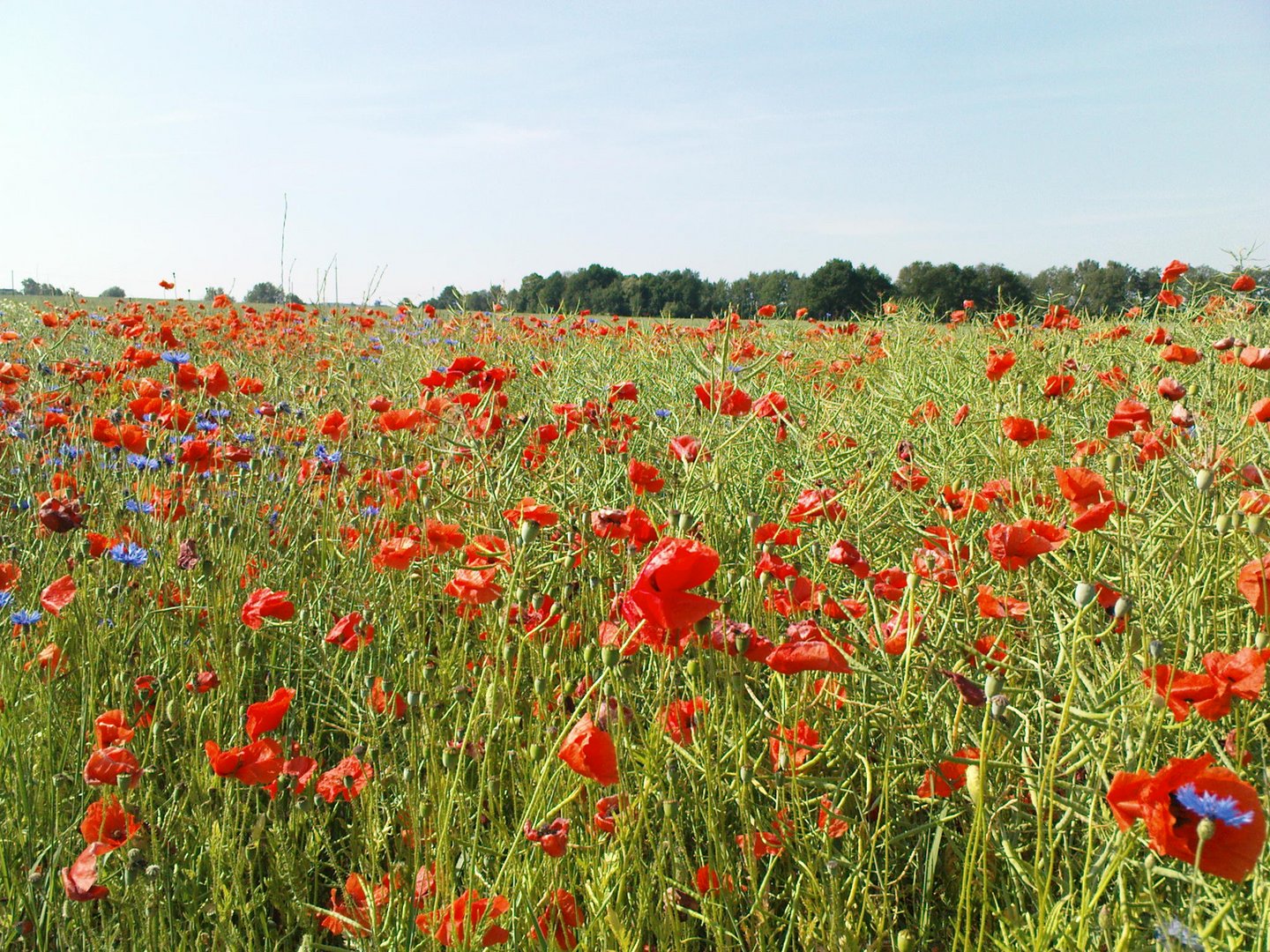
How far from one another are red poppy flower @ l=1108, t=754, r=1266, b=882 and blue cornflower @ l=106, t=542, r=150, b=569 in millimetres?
1840

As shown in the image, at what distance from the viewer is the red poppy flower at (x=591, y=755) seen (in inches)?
37.4

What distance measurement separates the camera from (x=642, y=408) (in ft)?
12.1

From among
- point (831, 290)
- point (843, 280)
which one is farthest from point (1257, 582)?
point (843, 280)

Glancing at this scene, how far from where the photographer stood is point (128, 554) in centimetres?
195

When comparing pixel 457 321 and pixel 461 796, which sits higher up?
pixel 457 321

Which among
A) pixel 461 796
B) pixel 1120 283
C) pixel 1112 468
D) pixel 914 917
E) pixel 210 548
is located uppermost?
pixel 1120 283

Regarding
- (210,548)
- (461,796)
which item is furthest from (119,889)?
(210,548)

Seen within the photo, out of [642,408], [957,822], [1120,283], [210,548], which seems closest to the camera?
[957,822]

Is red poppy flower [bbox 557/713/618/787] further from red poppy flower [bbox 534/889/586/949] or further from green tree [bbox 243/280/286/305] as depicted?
green tree [bbox 243/280/286/305]

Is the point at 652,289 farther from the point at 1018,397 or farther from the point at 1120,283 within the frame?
the point at 1018,397

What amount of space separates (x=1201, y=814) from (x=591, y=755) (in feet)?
1.77

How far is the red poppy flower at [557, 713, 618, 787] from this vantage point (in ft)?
3.12

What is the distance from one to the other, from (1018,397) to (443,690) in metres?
1.78

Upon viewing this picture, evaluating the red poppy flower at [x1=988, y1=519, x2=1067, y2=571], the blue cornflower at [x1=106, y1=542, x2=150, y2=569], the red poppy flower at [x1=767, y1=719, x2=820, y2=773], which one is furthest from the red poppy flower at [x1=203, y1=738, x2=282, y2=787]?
the red poppy flower at [x1=988, y1=519, x2=1067, y2=571]
